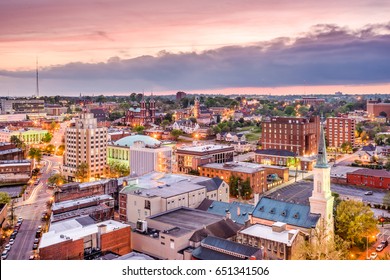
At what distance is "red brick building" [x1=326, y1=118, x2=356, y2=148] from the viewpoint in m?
18.5

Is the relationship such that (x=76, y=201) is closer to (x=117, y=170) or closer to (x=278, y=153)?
(x=117, y=170)

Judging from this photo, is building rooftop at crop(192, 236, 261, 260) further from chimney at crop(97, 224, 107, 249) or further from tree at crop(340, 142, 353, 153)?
tree at crop(340, 142, 353, 153)

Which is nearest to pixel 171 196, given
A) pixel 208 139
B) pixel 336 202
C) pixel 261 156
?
pixel 336 202

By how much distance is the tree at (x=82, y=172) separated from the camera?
12.1 meters

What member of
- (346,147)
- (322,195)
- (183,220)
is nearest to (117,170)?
(183,220)

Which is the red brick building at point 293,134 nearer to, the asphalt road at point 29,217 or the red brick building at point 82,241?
the asphalt road at point 29,217

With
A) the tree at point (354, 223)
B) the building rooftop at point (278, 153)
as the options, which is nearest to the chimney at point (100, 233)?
the tree at point (354, 223)

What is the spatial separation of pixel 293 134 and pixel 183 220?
11.1 metres

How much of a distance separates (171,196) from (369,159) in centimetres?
1043

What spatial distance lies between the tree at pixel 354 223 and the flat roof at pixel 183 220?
2211mm

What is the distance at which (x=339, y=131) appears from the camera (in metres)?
18.7

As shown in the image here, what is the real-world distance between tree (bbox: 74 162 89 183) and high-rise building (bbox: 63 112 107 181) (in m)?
→ 0.15

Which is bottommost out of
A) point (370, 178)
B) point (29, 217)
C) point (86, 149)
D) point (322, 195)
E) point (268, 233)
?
point (29, 217)
